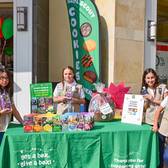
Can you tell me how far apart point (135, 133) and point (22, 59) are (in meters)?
2.92

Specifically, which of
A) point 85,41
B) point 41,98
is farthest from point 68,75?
point 85,41

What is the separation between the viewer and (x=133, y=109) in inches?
156

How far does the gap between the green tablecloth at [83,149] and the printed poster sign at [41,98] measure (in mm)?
629

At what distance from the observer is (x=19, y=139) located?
11.4 ft

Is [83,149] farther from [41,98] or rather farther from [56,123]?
[41,98]

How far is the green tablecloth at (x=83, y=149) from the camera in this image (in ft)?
11.4

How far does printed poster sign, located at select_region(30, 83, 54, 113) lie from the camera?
Result: 170 inches

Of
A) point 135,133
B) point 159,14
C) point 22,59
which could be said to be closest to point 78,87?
point 135,133

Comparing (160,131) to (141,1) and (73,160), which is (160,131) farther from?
(141,1)

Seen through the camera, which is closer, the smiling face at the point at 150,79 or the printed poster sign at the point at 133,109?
the printed poster sign at the point at 133,109

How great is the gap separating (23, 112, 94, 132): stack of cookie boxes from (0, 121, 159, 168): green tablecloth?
8cm

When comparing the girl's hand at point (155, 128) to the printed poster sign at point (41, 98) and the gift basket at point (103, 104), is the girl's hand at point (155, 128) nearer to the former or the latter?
the gift basket at point (103, 104)

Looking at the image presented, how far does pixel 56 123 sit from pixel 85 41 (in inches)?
115

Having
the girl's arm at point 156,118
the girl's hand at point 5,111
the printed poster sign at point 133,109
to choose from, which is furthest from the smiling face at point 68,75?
the girl's arm at point 156,118
